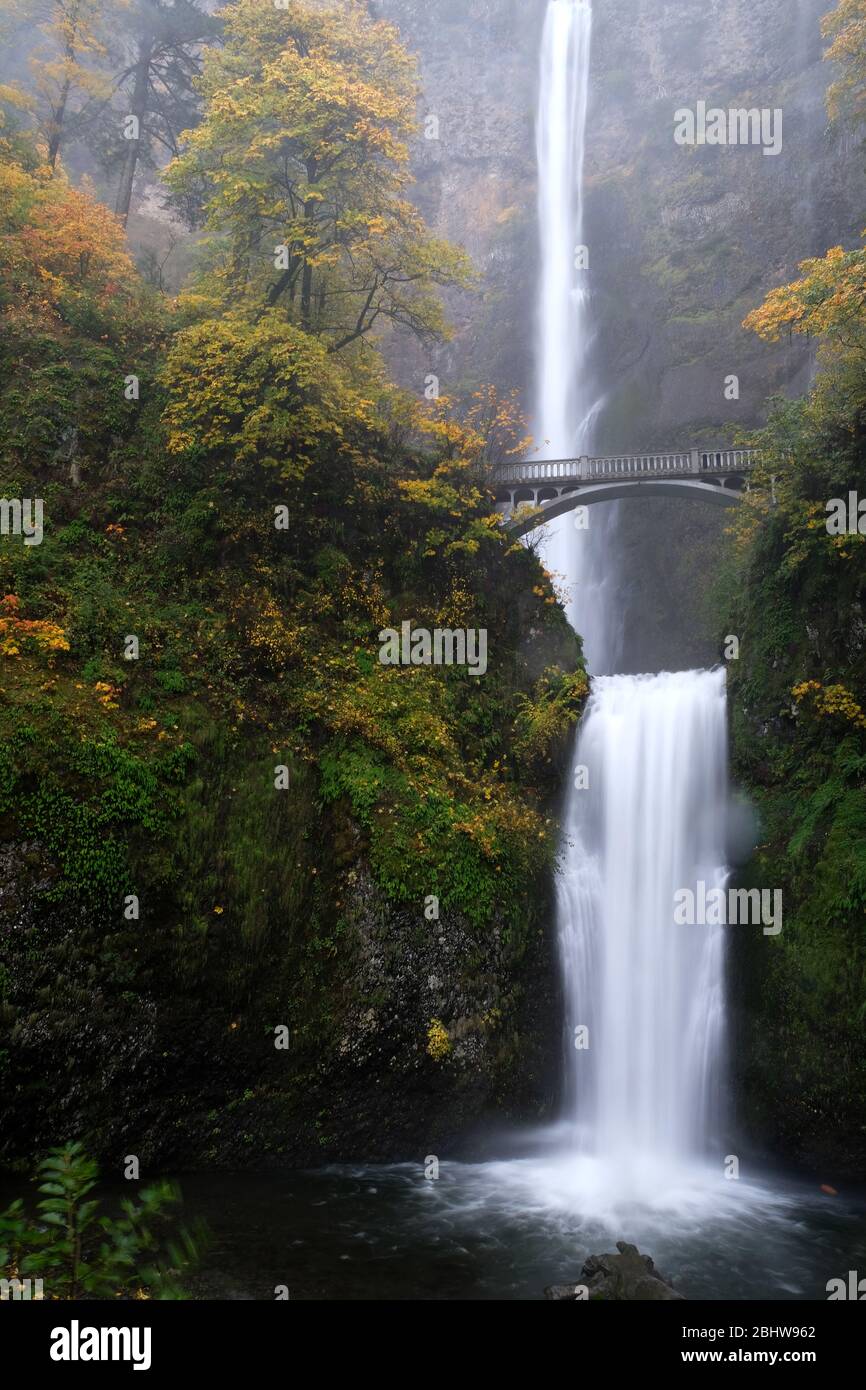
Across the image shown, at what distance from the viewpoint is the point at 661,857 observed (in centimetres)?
1485

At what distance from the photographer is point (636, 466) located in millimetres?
24703

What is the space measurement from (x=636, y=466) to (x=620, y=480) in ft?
2.61

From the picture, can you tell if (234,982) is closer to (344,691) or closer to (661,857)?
(344,691)

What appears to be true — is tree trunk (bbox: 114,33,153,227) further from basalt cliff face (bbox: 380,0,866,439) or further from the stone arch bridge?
the stone arch bridge

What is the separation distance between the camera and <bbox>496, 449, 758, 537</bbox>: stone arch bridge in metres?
23.8

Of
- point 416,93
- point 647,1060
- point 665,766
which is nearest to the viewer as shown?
point 647,1060

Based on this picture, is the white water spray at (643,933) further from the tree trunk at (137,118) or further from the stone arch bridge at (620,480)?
the tree trunk at (137,118)

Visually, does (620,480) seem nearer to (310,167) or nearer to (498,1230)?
(310,167)

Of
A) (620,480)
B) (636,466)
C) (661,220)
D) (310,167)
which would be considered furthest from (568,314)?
(310,167)

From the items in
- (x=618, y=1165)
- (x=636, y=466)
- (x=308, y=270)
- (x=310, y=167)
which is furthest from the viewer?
(x=636, y=466)

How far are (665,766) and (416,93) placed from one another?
15.4 m

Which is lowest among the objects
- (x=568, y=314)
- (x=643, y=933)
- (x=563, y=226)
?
(x=643, y=933)

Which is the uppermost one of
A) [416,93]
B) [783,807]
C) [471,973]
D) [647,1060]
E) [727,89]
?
[727,89]
